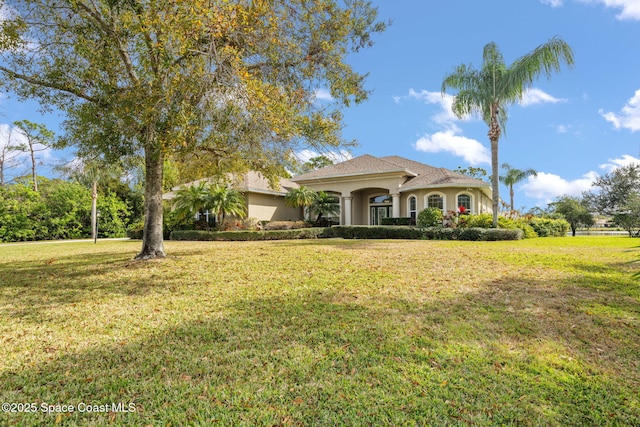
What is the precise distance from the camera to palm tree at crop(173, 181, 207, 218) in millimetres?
22172

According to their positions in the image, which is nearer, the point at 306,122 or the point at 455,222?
the point at 306,122

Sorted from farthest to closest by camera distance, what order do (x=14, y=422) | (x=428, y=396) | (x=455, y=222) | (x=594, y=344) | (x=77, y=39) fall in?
(x=455, y=222), (x=77, y=39), (x=594, y=344), (x=428, y=396), (x=14, y=422)

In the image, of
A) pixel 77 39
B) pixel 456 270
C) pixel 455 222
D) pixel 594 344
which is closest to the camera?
pixel 594 344

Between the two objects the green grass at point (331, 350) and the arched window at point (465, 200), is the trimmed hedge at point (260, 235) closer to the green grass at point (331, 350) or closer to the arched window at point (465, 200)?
the arched window at point (465, 200)

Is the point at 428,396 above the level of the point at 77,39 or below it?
below

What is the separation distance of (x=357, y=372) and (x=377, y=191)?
25.1 meters

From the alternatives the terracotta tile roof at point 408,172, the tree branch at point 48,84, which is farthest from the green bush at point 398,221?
the tree branch at point 48,84

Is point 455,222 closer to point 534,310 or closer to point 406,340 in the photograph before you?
point 534,310

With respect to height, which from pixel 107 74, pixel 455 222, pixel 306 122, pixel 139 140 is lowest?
pixel 455 222

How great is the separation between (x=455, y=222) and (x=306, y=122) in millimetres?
13377

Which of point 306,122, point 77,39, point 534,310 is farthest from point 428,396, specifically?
point 77,39

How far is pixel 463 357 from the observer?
12.1 feet

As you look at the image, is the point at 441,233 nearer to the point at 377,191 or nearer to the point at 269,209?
the point at 377,191

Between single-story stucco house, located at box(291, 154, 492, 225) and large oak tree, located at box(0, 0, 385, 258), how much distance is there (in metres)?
13.9
